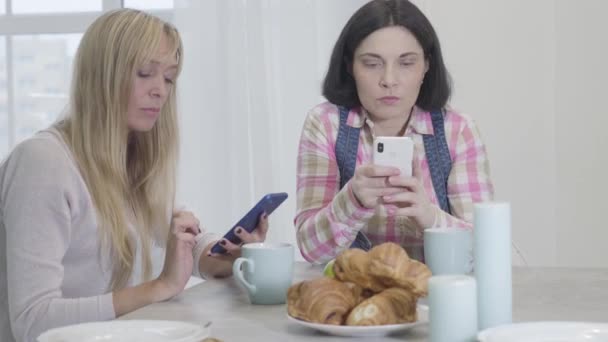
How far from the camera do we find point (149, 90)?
1.58 metres

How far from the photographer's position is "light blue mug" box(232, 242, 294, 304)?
1.22 metres

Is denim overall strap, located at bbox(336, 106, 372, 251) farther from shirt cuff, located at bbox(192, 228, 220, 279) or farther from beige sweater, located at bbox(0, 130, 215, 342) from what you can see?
beige sweater, located at bbox(0, 130, 215, 342)

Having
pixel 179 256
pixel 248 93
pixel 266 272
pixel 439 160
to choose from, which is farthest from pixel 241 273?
pixel 248 93

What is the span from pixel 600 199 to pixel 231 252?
160 cm

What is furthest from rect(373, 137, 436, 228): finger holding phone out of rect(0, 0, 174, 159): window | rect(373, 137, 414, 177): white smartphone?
rect(0, 0, 174, 159): window

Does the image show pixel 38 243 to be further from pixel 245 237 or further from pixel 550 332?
pixel 550 332

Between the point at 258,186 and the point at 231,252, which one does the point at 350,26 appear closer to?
the point at 231,252

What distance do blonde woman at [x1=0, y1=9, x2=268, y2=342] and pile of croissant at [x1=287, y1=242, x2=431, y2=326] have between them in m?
0.36

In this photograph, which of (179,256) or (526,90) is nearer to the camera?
(179,256)

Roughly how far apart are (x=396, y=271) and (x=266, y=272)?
0.30 meters

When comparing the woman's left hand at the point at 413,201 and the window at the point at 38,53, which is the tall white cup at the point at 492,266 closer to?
the woman's left hand at the point at 413,201

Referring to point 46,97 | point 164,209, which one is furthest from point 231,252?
→ point 46,97

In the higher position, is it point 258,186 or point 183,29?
point 183,29

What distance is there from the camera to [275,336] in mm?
1009
